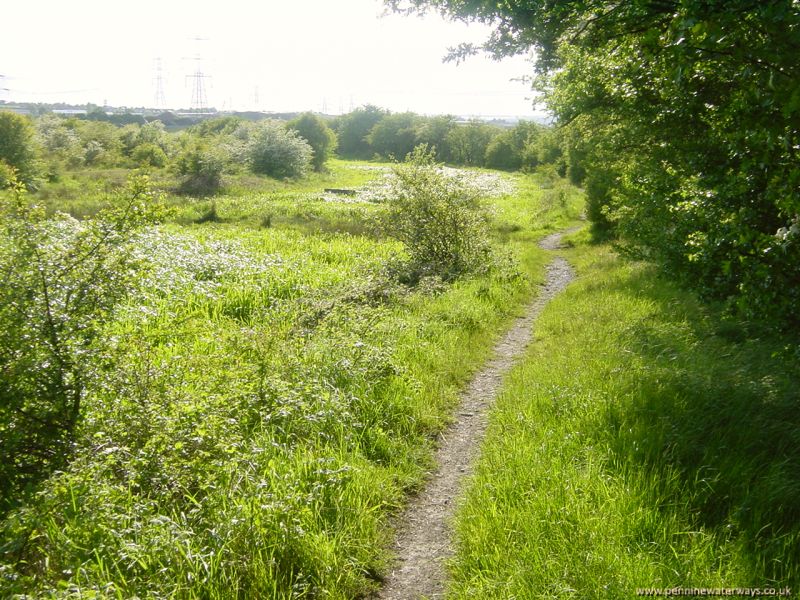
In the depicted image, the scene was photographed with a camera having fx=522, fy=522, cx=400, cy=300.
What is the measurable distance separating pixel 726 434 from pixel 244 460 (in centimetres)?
496

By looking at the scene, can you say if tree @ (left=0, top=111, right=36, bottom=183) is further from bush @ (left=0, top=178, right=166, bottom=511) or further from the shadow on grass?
the shadow on grass

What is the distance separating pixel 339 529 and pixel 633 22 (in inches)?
270

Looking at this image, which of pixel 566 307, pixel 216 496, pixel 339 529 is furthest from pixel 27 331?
pixel 566 307

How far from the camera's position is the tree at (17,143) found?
132ft

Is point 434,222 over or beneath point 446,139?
beneath

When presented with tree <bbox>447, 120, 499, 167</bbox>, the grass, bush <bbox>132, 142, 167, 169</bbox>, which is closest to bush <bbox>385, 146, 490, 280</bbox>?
the grass

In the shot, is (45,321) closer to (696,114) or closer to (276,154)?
(696,114)

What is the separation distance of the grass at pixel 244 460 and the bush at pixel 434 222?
5293 mm

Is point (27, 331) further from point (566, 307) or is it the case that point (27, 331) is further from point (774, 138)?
point (566, 307)

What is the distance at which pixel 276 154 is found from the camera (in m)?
60.1

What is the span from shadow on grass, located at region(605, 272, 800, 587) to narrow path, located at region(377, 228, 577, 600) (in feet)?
5.95

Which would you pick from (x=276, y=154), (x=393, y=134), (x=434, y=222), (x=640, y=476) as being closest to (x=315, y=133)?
(x=276, y=154)

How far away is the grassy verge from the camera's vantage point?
12.8 ft

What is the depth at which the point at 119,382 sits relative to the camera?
18.3ft
